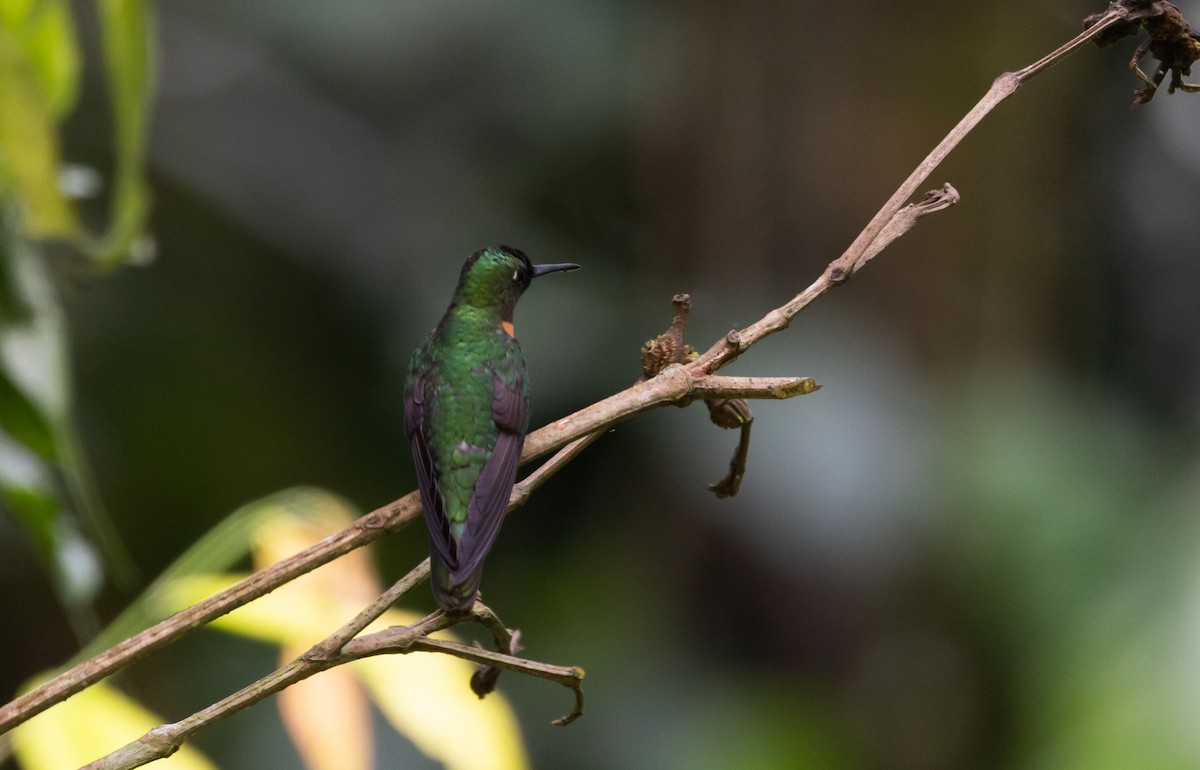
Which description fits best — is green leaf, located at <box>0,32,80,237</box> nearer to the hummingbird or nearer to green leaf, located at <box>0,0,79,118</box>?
green leaf, located at <box>0,0,79,118</box>

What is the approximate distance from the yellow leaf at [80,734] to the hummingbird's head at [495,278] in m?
0.90

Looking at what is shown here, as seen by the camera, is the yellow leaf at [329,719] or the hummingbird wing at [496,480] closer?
the hummingbird wing at [496,480]

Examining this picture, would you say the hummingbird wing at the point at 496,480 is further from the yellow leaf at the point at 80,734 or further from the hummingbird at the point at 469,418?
the yellow leaf at the point at 80,734

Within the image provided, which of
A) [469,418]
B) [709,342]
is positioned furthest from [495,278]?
[709,342]

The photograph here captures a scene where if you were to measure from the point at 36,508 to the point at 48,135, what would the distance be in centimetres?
45

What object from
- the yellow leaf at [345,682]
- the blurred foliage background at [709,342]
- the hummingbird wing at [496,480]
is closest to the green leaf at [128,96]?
the yellow leaf at [345,682]

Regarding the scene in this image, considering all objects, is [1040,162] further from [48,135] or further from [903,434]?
[48,135]

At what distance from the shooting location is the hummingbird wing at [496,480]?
1294mm

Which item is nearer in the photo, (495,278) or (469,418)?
(469,418)

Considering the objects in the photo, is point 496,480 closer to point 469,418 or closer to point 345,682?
point 469,418

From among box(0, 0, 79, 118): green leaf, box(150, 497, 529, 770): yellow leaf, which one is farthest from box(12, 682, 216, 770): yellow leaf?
box(0, 0, 79, 118): green leaf

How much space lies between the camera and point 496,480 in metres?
1.49

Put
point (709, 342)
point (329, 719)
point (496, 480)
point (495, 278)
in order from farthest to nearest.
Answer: point (709, 342), point (495, 278), point (329, 719), point (496, 480)

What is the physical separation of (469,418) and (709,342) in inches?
106
